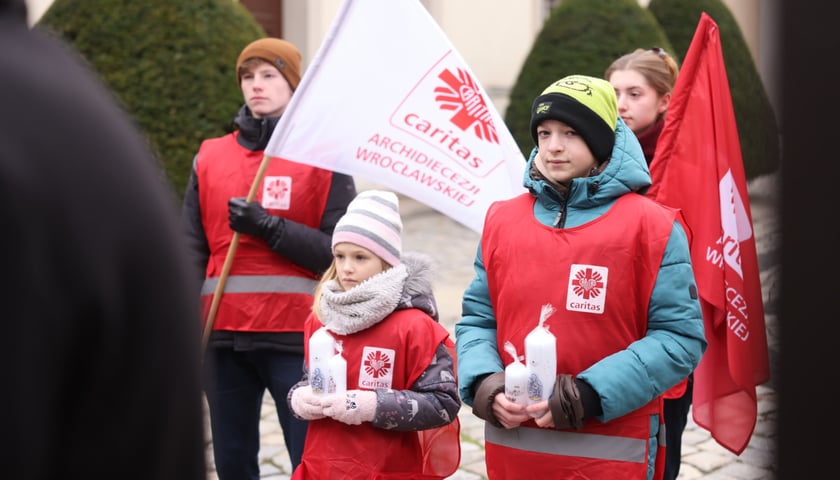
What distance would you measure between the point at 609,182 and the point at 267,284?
165 centimetres

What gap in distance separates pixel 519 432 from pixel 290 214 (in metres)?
1.57

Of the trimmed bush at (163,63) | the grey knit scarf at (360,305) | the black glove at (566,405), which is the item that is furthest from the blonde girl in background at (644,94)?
the trimmed bush at (163,63)

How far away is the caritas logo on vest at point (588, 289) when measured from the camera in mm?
2873

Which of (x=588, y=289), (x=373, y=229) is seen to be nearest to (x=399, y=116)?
(x=373, y=229)

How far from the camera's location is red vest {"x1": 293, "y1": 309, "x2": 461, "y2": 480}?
3.28m

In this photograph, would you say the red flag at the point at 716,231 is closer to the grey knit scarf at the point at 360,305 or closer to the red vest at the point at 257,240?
the grey knit scarf at the point at 360,305

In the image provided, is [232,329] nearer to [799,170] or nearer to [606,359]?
[606,359]

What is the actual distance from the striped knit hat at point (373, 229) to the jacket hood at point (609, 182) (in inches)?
25.6

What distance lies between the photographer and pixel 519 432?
296cm

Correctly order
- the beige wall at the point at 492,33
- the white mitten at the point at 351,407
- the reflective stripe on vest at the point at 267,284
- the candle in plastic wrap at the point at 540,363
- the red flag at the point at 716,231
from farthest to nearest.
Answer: the beige wall at the point at 492,33 < the reflective stripe on vest at the point at 267,284 < the red flag at the point at 716,231 < the white mitten at the point at 351,407 < the candle in plastic wrap at the point at 540,363

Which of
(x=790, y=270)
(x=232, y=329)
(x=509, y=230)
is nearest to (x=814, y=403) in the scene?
(x=790, y=270)

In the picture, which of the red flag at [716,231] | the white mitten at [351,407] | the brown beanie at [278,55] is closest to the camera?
the white mitten at [351,407]

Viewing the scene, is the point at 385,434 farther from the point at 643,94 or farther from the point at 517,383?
the point at 643,94

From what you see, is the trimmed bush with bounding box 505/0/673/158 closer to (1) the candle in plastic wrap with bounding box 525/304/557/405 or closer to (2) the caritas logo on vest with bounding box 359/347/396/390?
Answer: (2) the caritas logo on vest with bounding box 359/347/396/390
